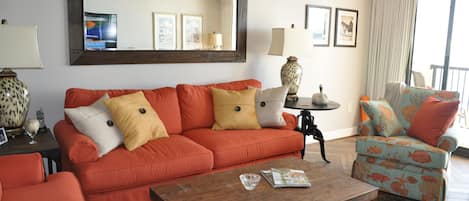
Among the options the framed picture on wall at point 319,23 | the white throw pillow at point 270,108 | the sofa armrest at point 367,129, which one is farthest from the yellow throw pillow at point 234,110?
Answer: the framed picture on wall at point 319,23

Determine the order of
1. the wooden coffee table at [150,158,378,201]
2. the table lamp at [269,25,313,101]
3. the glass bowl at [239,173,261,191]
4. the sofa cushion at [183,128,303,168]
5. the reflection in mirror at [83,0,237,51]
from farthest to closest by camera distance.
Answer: the table lamp at [269,25,313,101], the reflection in mirror at [83,0,237,51], the sofa cushion at [183,128,303,168], the glass bowl at [239,173,261,191], the wooden coffee table at [150,158,378,201]

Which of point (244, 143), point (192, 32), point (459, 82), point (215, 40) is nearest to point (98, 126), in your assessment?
point (244, 143)

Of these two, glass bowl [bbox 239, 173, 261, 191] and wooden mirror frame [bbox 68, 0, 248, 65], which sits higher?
wooden mirror frame [bbox 68, 0, 248, 65]

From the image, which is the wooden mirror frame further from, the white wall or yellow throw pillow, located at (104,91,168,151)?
yellow throw pillow, located at (104,91,168,151)

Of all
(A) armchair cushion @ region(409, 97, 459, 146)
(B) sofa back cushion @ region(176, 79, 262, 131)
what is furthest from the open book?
(A) armchair cushion @ region(409, 97, 459, 146)

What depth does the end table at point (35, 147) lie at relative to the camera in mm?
2215

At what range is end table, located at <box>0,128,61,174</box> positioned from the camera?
2.21 meters

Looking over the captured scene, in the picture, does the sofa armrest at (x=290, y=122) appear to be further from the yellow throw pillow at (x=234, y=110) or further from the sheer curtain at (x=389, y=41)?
the sheer curtain at (x=389, y=41)

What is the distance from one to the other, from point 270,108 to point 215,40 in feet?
3.11

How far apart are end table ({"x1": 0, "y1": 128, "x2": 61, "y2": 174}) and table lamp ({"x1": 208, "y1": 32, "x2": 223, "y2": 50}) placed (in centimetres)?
174

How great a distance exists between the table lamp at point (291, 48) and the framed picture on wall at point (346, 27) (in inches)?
40.7

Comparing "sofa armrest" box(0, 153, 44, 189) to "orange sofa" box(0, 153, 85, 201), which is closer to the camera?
"orange sofa" box(0, 153, 85, 201)

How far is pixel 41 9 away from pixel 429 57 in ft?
14.0

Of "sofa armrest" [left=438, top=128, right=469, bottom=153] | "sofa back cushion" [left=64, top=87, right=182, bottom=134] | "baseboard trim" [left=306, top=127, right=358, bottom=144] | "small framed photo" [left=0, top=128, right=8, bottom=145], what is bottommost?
"baseboard trim" [left=306, top=127, right=358, bottom=144]
